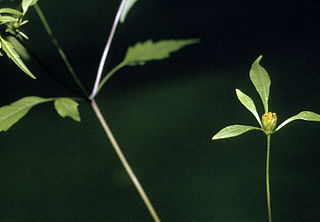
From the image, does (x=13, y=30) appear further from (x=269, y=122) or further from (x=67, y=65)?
(x=269, y=122)

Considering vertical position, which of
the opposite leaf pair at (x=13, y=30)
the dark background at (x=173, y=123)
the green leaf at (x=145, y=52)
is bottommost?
the dark background at (x=173, y=123)

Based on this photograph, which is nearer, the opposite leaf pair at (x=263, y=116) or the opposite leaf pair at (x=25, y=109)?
the opposite leaf pair at (x=263, y=116)

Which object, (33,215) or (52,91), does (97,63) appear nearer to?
(52,91)

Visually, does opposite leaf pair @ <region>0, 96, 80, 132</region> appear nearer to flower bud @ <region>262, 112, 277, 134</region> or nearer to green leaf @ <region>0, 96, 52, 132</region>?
green leaf @ <region>0, 96, 52, 132</region>

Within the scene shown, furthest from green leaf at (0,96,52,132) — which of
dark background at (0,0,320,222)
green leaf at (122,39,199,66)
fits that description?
dark background at (0,0,320,222)

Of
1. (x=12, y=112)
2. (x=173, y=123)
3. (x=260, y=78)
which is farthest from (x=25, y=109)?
(x=173, y=123)

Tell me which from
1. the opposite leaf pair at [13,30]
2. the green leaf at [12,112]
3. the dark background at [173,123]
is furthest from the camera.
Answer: the dark background at [173,123]

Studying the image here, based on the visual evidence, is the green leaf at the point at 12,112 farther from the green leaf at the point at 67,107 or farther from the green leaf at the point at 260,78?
the green leaf at the point at 260,78

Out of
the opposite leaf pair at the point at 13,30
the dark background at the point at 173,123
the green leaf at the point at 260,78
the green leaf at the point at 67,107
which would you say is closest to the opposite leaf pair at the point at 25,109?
the green leaf at the point at 67,107
